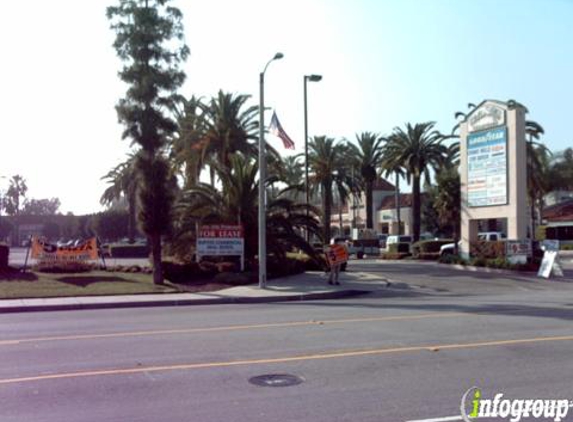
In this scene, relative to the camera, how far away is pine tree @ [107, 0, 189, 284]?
2389cm

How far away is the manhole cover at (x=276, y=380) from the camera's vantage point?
7.91 metres

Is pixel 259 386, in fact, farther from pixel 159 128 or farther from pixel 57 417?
pixel 159 128

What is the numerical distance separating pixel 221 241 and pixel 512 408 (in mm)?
21463

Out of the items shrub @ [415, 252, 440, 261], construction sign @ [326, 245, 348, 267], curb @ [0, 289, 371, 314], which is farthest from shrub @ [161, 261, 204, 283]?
shrub @ [415, 252, 440, 261]

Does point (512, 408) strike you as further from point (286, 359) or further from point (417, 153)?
point (417, 153)

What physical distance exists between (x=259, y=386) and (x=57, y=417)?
225cm

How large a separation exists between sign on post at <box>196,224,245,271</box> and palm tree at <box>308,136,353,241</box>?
24370 millimetres

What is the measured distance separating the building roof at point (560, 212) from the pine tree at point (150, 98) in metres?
54.5

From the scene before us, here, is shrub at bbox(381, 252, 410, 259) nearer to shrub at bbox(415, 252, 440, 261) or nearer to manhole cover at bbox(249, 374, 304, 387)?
shrub at bbox(415, 252, 440, 261)

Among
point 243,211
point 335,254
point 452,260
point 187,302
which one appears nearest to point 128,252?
point 243,211

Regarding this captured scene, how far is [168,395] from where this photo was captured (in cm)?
739

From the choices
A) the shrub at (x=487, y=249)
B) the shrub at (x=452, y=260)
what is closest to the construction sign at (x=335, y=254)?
the shrub at (x=487, y=249)

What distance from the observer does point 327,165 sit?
53.2m

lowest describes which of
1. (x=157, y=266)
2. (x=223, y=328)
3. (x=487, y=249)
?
(x=223, y=328)
